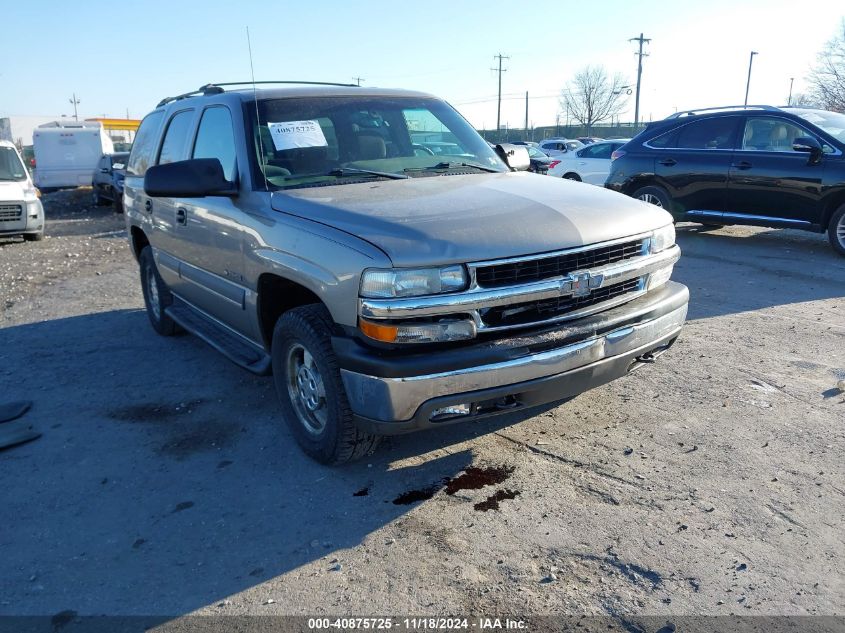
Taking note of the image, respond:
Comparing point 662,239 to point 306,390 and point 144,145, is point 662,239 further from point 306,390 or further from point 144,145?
point 144,145

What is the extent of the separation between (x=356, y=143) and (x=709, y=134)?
282 inches

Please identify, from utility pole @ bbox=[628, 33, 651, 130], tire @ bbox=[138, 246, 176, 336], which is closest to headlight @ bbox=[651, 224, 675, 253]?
tire @ bbox=[138, 246, 176, 336]

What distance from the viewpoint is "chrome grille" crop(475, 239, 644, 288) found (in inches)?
124

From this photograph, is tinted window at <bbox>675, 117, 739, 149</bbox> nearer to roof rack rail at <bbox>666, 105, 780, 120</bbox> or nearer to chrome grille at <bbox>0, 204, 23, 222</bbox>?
roof rack rail at <bbox>666, 105, 780, 120</bbox>

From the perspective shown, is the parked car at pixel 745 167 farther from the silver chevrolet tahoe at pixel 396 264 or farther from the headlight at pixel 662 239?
the headlight at pixel 662 239

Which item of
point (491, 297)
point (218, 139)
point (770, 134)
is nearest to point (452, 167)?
point (218, 139)

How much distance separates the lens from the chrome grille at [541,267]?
10.3 ft

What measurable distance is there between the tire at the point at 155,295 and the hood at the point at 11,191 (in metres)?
7.84

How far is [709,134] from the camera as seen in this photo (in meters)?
9.84

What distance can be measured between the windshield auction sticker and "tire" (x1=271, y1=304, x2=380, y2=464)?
1.12 meters

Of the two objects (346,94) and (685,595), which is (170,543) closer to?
(685,595)

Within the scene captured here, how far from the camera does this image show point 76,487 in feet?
12.1

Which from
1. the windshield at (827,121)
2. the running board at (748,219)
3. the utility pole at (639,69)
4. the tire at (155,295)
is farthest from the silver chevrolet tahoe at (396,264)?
the utility pole at (639,69)

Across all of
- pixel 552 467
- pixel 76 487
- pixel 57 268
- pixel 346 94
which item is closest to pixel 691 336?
pixel 552 467
